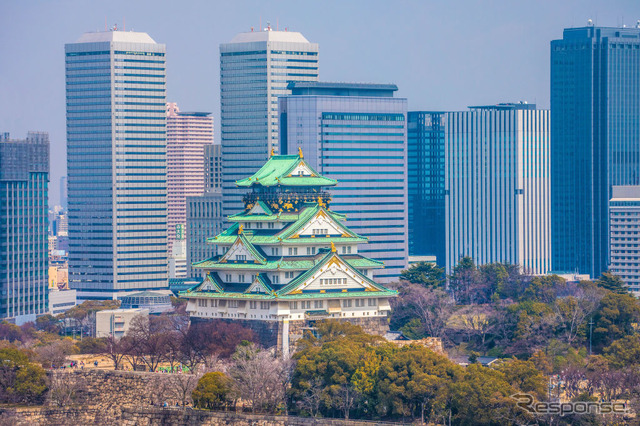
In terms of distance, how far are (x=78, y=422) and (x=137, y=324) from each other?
84.7 ft

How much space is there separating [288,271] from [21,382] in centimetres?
3025

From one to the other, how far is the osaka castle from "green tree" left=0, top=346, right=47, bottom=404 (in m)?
21.5

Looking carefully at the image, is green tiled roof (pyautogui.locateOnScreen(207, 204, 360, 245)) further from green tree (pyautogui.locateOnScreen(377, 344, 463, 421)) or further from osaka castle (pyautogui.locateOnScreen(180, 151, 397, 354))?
green tree (pyautogui.locateOnScreen(377, 344, 463, 421))

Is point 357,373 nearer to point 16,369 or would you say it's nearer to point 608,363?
point 608,363

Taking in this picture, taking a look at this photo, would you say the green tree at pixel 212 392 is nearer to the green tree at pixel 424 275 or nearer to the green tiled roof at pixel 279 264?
the green tiled roof at pixel 279 264

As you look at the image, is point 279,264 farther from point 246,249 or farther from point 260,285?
point 246,249

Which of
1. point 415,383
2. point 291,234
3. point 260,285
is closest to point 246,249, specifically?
point 291,234

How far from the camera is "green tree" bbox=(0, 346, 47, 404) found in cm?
13850

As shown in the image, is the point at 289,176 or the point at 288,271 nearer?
the point at 288,271

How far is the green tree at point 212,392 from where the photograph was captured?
427 ft

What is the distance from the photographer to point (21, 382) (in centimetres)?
13862

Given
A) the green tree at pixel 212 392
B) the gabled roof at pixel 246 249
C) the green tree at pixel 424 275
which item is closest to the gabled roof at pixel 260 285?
the gabled roof at pixel 246 249

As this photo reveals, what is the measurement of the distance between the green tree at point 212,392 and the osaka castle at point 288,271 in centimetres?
1447

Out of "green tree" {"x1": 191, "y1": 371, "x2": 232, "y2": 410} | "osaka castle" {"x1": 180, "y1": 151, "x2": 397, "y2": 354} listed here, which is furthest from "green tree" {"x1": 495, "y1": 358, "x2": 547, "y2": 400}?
"osaka castle" {"x1": 180, "y1": 151, "x2": 397, "y2": 354}
